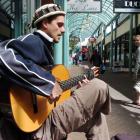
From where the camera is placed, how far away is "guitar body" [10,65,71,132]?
3.91 metres

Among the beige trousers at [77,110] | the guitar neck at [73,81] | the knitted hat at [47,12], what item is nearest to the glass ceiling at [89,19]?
the guitar neck at [73,81]

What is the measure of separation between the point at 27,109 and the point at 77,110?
0.39m

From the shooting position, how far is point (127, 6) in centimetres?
1972

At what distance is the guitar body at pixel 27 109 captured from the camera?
391 centimetres

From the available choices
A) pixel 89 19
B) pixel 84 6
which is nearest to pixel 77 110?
pixel 84 6

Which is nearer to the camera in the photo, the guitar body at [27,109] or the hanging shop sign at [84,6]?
the guitar body at [27,109]

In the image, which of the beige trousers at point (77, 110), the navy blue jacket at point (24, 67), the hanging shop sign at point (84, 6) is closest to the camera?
the navy blue jacket at point (24, 67)

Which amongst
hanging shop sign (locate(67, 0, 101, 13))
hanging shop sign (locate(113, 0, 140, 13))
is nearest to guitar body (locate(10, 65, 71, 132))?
hanging shop sign (locate(113, 0, 140, 13))

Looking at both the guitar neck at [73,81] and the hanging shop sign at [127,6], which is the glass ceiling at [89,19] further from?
the guitar neck at [73,81]

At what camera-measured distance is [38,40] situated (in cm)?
409

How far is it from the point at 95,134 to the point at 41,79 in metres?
0.72

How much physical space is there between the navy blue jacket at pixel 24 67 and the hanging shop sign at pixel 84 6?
16.7 m

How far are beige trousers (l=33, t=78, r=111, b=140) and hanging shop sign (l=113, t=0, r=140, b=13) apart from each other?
15606 millimetres

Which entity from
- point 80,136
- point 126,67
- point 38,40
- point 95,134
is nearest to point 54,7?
point 38,40
